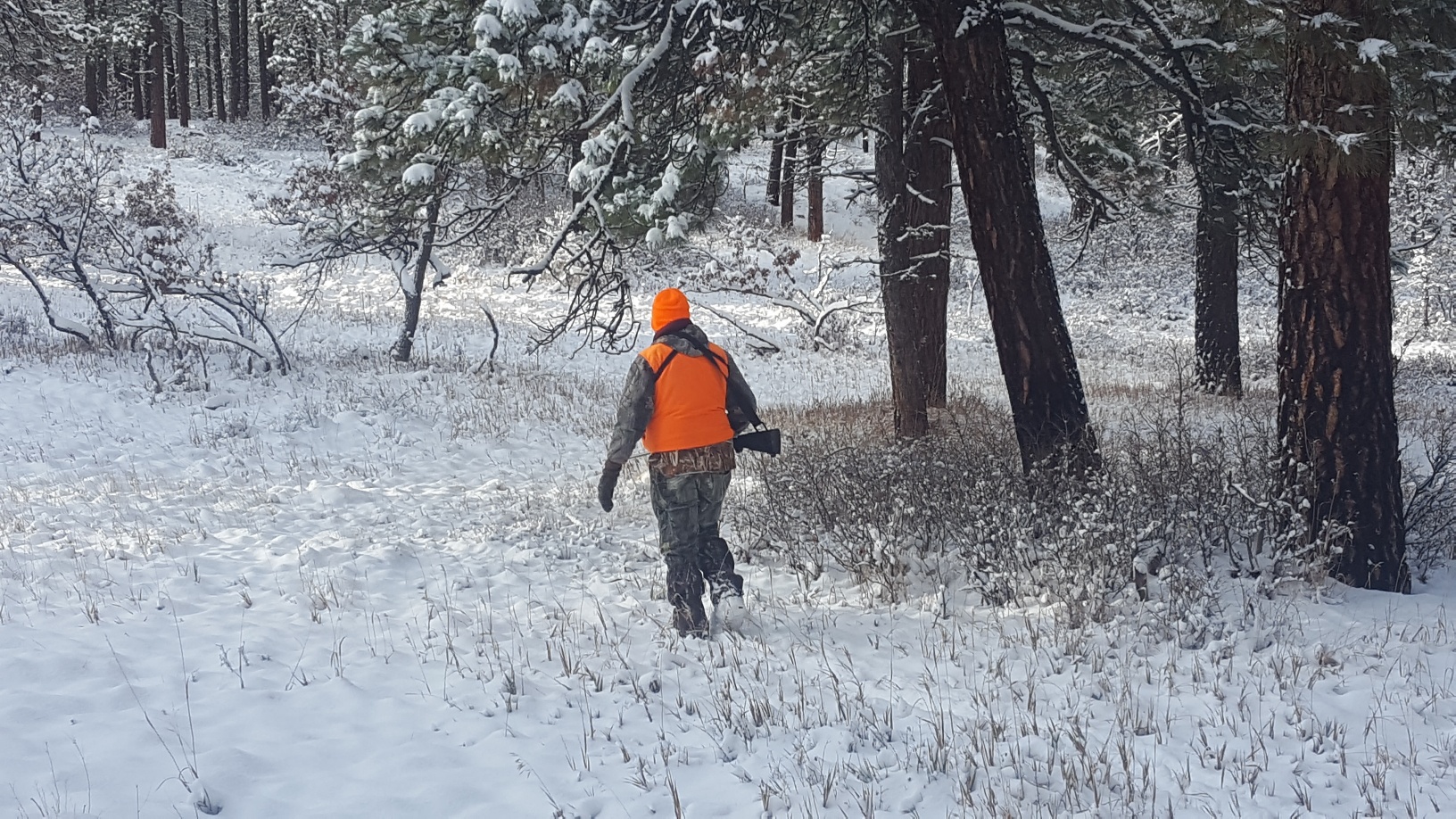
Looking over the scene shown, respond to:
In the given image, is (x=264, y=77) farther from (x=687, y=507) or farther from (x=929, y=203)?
(x=687, y=507)

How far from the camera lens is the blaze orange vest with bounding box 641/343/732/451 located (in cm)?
507

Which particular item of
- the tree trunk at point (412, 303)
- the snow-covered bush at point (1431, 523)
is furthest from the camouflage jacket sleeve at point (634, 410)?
the tree trunk at point (412, 303)

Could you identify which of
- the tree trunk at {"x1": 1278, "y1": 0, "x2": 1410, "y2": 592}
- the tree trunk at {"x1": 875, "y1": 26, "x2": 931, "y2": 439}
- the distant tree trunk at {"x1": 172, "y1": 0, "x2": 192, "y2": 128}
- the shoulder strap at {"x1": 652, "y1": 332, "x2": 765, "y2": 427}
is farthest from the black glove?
the distant tree trunk at {"x1": 172, "y1": 0, "x2": 192, "y2": 128}

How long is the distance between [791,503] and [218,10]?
46.3m

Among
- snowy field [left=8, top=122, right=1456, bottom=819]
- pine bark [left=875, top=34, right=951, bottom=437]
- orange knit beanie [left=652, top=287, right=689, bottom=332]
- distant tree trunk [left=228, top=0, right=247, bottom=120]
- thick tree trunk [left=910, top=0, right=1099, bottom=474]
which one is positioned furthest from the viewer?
distant tree trunk [left=228, top=0, right=247, bottom=120]

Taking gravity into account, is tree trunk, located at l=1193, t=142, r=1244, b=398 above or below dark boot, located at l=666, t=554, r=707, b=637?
above

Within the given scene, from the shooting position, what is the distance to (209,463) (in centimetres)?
878

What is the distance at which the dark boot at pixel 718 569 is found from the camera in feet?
16.7

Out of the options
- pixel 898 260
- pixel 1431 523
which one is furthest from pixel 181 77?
pixel 1431 523

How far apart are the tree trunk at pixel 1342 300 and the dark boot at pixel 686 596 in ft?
10.8

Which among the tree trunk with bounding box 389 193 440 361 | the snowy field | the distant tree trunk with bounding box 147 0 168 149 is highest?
the distant tree trunk with bounding box 147 0 168 149

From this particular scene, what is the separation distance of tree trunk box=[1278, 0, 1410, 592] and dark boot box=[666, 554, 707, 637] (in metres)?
3.30

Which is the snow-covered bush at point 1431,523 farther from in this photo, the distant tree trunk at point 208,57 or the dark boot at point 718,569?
the distant tree trunk at point 208,57

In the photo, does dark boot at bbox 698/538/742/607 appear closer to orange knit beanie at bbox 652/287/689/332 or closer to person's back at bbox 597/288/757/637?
person's back at bbox 597/288/757/637
